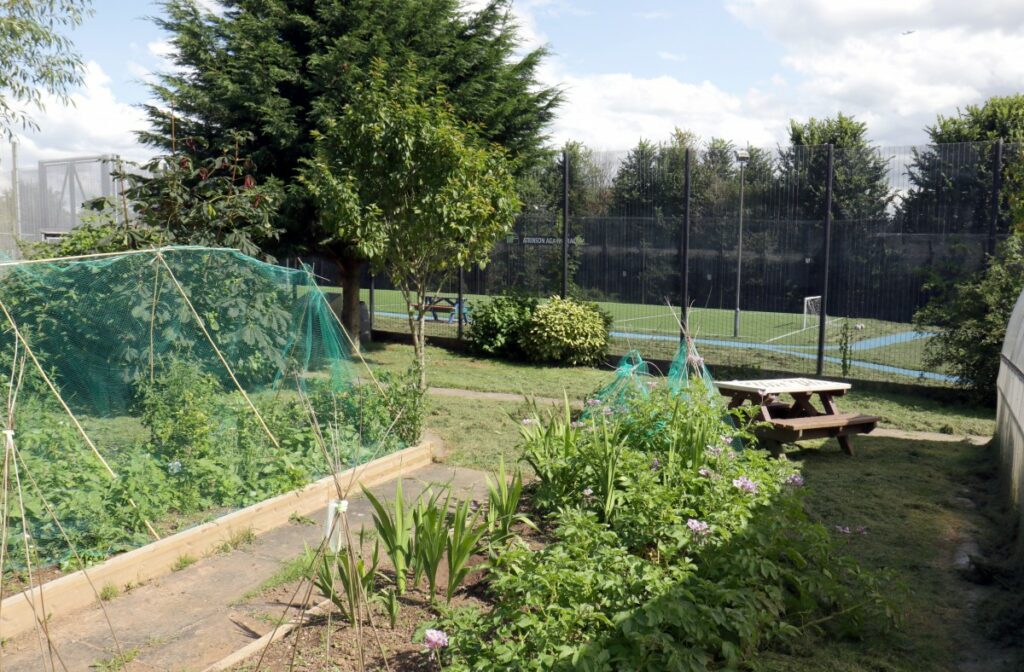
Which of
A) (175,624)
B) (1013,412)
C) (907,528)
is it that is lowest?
(175,624)

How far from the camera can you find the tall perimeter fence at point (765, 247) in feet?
39.9

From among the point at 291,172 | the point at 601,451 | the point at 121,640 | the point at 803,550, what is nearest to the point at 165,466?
the point at 121,640

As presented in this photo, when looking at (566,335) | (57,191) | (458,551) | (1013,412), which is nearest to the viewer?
(458,551)

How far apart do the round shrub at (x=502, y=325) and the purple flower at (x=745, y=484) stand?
10.0 meters

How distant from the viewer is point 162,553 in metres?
5.42

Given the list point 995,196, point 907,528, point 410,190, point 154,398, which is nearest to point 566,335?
point 410,190

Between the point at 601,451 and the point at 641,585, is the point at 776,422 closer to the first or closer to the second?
the point at 601,451

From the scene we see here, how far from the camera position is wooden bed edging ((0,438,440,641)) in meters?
4.53

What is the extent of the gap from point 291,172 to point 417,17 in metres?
3.49

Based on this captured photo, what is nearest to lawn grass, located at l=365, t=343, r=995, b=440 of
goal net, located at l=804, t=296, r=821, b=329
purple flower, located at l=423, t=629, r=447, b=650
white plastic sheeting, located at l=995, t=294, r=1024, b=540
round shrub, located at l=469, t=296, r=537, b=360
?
round shrub, located at l=469, t=296, r=537, b=360

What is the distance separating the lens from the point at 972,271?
11.8 m

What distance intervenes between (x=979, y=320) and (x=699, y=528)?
8.65 meters

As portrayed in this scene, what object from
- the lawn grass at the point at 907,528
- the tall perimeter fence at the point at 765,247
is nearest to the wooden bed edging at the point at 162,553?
the lawn grass at the point at 907,528

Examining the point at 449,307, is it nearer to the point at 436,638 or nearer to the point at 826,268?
the point at 826,268
